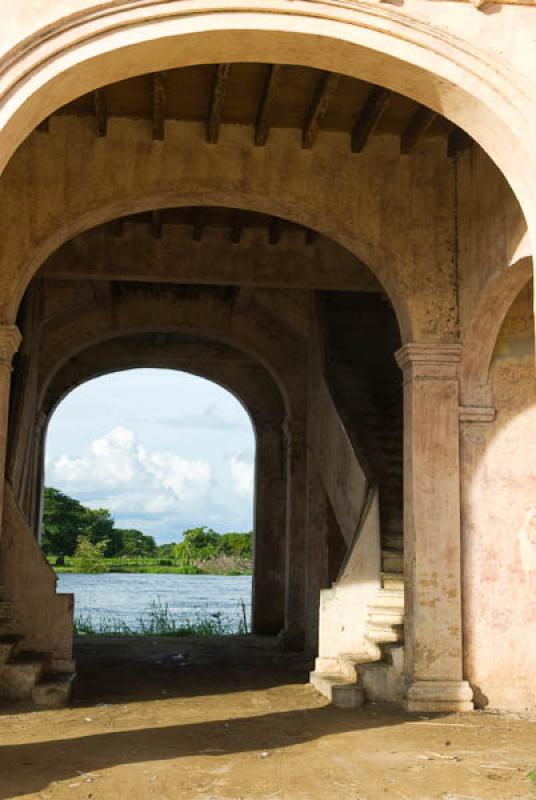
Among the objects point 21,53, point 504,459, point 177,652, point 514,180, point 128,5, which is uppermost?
point 128,5

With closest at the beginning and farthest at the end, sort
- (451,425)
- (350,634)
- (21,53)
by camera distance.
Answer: (21,53) → (451,425) → (350,634)

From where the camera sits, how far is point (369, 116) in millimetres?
8438

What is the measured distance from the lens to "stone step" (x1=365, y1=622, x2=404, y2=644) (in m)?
9.66

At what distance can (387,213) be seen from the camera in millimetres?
9109

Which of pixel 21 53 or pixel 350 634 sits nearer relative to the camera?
pixel 21 53

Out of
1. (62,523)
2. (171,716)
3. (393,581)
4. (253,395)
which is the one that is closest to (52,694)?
(171,716)

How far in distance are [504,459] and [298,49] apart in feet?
14.7

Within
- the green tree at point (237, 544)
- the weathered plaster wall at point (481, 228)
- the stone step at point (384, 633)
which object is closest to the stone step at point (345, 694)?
the stone step at point (384, 633)

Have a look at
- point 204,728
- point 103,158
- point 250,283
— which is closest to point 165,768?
point 204,728

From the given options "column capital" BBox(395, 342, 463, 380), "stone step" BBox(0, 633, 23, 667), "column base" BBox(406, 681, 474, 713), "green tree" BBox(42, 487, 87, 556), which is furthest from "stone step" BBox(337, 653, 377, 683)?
"green tree" BBox(42, 487, 87, 556)

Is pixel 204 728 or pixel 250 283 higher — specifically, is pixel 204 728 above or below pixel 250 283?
below

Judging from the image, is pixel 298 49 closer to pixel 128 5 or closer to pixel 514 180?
pixel 128 5

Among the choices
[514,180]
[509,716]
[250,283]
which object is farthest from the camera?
[250,283]

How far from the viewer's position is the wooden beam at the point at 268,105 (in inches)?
303
